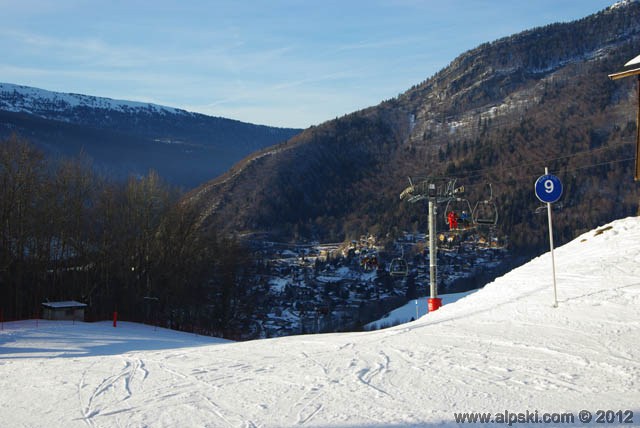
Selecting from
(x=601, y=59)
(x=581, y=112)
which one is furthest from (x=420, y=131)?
(x=601, y=59)

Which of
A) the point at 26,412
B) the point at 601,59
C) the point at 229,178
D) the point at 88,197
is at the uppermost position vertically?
the point at 601,59

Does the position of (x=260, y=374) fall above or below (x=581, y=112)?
below

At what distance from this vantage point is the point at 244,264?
4791 cm

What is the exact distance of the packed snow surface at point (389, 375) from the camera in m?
6.82

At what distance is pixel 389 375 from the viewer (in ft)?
27.2

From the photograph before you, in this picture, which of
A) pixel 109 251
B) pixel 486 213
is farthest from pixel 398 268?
pixel 109 251

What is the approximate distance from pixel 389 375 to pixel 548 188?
6.79 m

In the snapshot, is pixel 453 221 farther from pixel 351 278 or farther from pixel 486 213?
pixel 351 278

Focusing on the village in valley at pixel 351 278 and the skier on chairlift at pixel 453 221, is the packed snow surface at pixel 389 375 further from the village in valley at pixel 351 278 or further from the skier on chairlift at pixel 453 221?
the village in valley at pixel 351 278

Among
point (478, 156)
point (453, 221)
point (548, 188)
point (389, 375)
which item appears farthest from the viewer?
point (478, 156)

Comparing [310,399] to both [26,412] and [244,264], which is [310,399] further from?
[244,264]

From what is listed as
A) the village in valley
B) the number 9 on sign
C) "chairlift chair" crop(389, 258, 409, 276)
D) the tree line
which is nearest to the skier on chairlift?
"chairlift chair" crop(389, 258, 409, 276)

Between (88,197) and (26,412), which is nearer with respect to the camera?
(26,412)

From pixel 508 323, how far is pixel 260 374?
→ 518 cm
